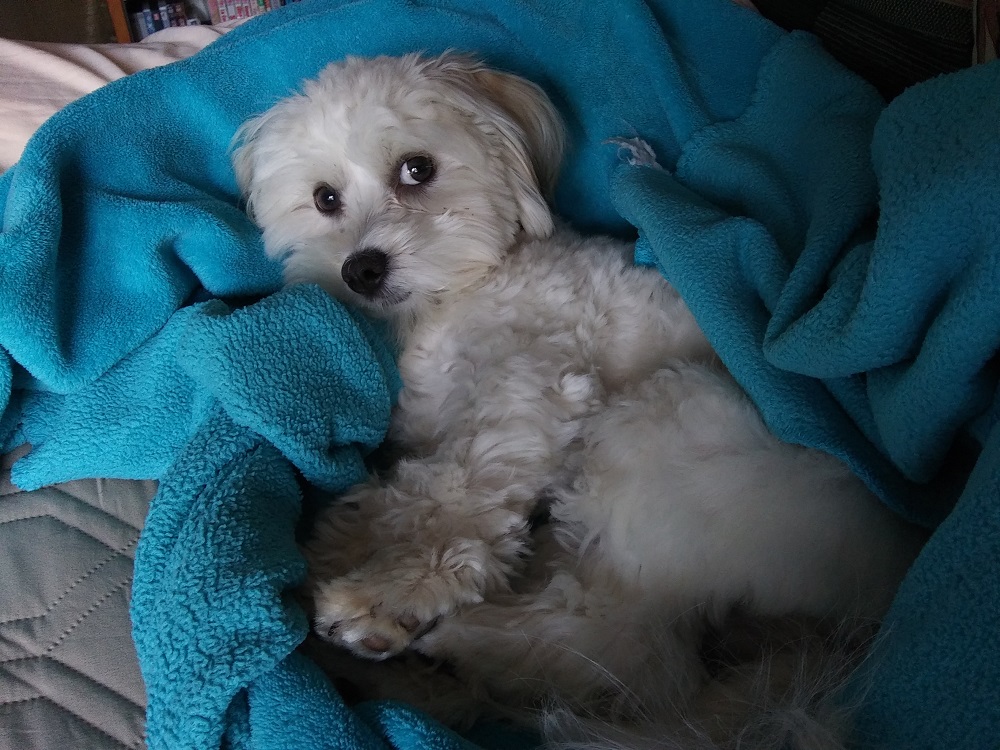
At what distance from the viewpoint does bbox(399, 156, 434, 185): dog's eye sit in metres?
1.27

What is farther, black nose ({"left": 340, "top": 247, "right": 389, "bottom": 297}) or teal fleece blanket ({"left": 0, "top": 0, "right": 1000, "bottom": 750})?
black nose ({"left": 340, "top": 247, "right": 389, "bottom": 297})

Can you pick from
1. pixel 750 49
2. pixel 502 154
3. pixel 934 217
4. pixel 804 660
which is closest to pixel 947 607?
pixel 804 660

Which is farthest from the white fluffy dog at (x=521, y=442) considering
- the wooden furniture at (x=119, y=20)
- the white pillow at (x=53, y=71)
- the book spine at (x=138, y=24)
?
the book spine at (x=138, y=24)

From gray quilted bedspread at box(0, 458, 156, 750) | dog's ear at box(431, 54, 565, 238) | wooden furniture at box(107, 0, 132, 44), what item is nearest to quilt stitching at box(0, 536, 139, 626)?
gray quilted bedspread at box(0, 458, 156, 750)

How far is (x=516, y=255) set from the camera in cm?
131

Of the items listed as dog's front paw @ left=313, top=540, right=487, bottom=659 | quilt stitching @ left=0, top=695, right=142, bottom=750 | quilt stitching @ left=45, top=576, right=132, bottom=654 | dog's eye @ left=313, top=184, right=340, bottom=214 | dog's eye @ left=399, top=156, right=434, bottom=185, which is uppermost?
dog's eye @ left=399, top=156, right=434, bottom=185

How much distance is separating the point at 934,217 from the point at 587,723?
61cm

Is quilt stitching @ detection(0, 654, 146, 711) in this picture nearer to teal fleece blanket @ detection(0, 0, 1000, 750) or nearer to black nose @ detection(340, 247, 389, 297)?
teal fleece blanket @ detection(0, 0, 1000, 750)

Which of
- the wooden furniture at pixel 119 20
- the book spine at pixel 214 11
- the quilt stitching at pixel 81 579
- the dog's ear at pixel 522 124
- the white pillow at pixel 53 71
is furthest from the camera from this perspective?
the book spine at pixel 214 11

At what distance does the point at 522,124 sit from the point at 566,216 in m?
0.28

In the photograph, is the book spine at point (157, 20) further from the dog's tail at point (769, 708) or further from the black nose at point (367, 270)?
the dog's tail at point (769, 708)

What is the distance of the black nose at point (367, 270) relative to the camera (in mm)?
1188

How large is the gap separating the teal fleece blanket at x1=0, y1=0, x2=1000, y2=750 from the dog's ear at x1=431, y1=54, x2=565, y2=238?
13 centimetres

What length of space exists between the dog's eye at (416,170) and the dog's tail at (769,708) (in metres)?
0.89
